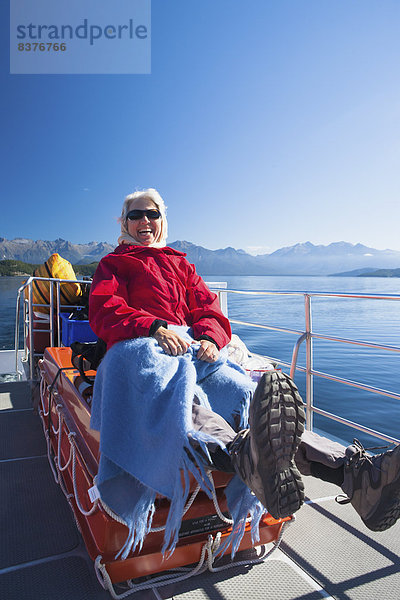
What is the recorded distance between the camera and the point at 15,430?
8.20 ft

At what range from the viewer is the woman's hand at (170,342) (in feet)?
4.05

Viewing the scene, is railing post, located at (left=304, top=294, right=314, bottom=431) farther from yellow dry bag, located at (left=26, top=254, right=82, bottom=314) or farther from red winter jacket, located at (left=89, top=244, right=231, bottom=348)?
yellow dry bag, located at (left=26, top=254, right=82, bottom=314)

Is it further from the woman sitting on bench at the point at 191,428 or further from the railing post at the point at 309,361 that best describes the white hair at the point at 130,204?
the railing post at the point at 309,361

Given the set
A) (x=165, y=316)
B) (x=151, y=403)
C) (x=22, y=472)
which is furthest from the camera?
(x=22, y=472)

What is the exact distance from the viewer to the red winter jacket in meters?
1.33

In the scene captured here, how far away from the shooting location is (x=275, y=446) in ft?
2.80

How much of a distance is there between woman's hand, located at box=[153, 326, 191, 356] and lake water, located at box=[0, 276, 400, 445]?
3.98 ft

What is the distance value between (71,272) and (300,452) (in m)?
3.21

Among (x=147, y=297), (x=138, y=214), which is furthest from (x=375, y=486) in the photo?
(x=138, y=214)

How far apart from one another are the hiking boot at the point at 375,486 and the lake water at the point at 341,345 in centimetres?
123

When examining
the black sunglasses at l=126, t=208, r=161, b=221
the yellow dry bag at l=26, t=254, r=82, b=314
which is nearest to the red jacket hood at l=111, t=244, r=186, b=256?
the black sunglasses at l=126, t=208, r=161, b=221

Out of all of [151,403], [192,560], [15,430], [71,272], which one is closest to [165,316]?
[151,403]

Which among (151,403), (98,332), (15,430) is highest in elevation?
(98,332)

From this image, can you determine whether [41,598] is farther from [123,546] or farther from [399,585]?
[399,585]
